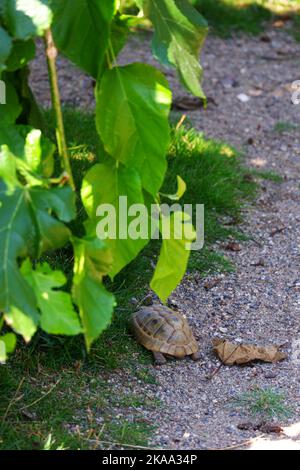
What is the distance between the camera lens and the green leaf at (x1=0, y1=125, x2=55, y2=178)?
7.36 ft

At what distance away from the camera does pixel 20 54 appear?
2.36 m

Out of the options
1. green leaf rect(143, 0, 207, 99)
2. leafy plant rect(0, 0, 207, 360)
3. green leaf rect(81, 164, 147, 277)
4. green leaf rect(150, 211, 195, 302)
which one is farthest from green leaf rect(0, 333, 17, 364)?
green leaf rect(143, 0, 207, 99)

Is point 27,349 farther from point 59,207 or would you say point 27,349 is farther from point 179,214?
point 59,207

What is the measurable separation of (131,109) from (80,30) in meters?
0.25

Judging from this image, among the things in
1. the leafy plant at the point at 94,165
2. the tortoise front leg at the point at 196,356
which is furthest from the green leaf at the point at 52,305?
the tortoise front leg at the point at 196,356

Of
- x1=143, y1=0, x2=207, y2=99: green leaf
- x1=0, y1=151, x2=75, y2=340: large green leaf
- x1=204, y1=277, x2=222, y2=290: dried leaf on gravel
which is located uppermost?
x1=143, y1=0, x2=207, y2=99: green leaf

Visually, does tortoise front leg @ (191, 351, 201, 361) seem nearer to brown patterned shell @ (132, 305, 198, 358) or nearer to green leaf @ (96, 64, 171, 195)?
brown patterned shell @ (132, 305, 198, 358)

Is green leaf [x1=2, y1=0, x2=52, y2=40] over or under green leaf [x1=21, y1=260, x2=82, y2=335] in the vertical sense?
over

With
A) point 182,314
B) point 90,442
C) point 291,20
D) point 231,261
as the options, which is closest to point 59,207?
point 90,442

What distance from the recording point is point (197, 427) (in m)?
2.97

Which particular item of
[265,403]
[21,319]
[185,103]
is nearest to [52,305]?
[21,319]

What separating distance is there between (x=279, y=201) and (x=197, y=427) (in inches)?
83.4

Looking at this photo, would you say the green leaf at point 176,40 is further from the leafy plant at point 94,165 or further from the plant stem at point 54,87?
the plant stem at point 54,87

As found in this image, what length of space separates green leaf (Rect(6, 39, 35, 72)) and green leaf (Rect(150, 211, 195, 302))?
57 centimetres
